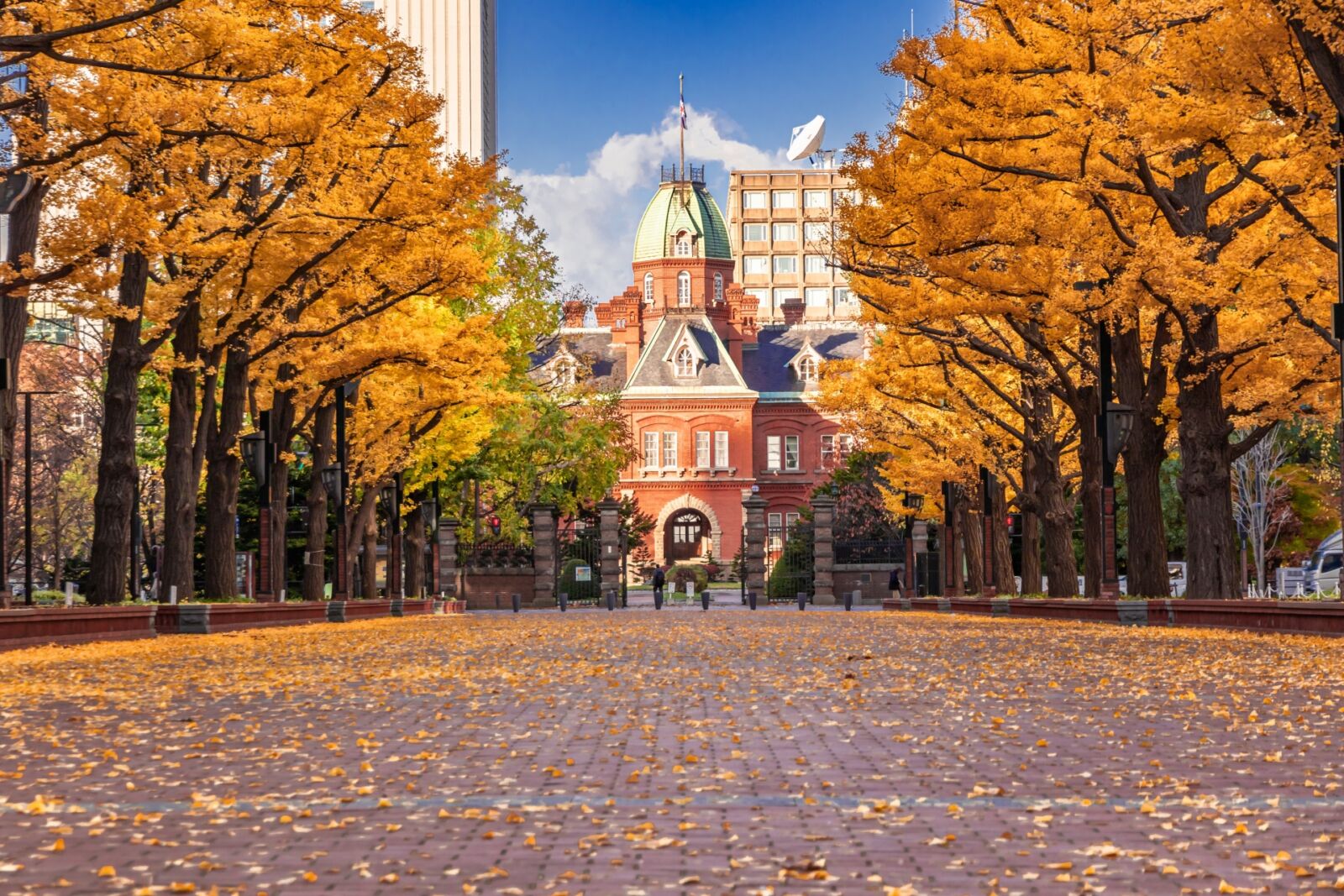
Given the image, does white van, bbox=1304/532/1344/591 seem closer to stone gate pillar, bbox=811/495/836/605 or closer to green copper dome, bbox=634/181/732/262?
stone gate pillar, bbox=811/495/836/605

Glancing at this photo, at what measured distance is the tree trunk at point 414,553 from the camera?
46.2 metres

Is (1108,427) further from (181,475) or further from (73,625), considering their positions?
(73,625)

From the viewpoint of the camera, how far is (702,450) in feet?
286

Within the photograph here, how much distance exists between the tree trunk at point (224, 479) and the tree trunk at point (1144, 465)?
14.0 metres

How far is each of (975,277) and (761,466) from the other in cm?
6417

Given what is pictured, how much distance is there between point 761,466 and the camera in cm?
8938

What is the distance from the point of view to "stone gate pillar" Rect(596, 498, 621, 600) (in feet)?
181

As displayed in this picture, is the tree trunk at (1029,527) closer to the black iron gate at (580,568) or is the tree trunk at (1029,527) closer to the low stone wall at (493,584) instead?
the black iron gate at (580,568)

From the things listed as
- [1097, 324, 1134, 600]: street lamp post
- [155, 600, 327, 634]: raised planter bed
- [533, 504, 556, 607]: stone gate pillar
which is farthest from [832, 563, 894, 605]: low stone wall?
[1097, 324, 1134, 600]: street lamp post

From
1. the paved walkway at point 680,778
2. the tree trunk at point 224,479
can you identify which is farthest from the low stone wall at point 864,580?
the paved walkway at point 680,778

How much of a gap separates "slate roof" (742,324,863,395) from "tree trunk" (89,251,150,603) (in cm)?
6922

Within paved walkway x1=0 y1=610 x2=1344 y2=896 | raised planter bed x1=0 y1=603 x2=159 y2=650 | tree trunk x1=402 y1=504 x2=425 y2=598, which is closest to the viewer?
paved walkway x1=0 y1=610 x2=1344 y2=896

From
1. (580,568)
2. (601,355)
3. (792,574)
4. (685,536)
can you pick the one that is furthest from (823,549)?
(601,355)

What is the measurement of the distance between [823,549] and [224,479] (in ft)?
105
